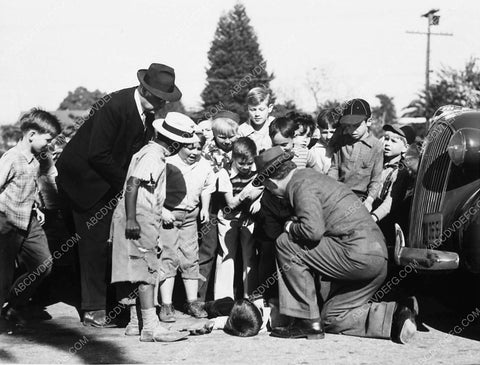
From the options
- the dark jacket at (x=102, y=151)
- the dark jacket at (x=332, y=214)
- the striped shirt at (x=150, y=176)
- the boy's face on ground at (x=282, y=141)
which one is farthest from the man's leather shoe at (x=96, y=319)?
the boy's face on ground at (x=282, y=141)

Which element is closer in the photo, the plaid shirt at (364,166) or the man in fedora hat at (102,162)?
the man in fedora hat at (102,162)

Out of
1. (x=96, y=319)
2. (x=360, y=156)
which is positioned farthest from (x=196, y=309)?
(x=360, y=156)

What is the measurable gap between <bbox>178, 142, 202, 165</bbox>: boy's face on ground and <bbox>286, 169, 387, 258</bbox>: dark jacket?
1167mm

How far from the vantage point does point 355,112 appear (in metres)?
6.06

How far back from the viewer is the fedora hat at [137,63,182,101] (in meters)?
5.39

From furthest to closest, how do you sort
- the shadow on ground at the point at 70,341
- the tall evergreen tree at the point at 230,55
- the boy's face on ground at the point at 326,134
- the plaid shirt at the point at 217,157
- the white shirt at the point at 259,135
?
the tall evergreen tree at the point at 230,55, the boy's face on ground at the point at 326,134, the white shirt at the point at 259,135, the plaid shirt at the point at 217,157, the shadow on ground at the point at 70,341

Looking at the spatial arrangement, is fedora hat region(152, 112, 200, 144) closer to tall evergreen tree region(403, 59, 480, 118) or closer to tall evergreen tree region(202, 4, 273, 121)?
tall evergreen tree region(403, 59, 480, 118)

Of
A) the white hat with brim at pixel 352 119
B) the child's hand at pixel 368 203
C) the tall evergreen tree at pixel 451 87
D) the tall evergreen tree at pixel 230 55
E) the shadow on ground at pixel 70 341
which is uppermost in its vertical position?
the tall evergreen tree at pixel 230 55

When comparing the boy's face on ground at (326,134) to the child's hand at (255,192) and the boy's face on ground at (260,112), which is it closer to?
the boy's face on ground at (260,112)

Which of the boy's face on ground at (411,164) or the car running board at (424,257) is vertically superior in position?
the boy's face on ground at (411,164)

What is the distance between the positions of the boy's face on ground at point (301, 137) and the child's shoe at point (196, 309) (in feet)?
5.66

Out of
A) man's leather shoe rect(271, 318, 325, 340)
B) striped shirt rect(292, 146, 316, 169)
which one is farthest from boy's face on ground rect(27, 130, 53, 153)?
man's leather shoe rect(271, 318, 325, 340)

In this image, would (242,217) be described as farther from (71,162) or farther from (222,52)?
Answer: (222,52)

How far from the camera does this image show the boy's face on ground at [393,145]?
6320 millimetres
